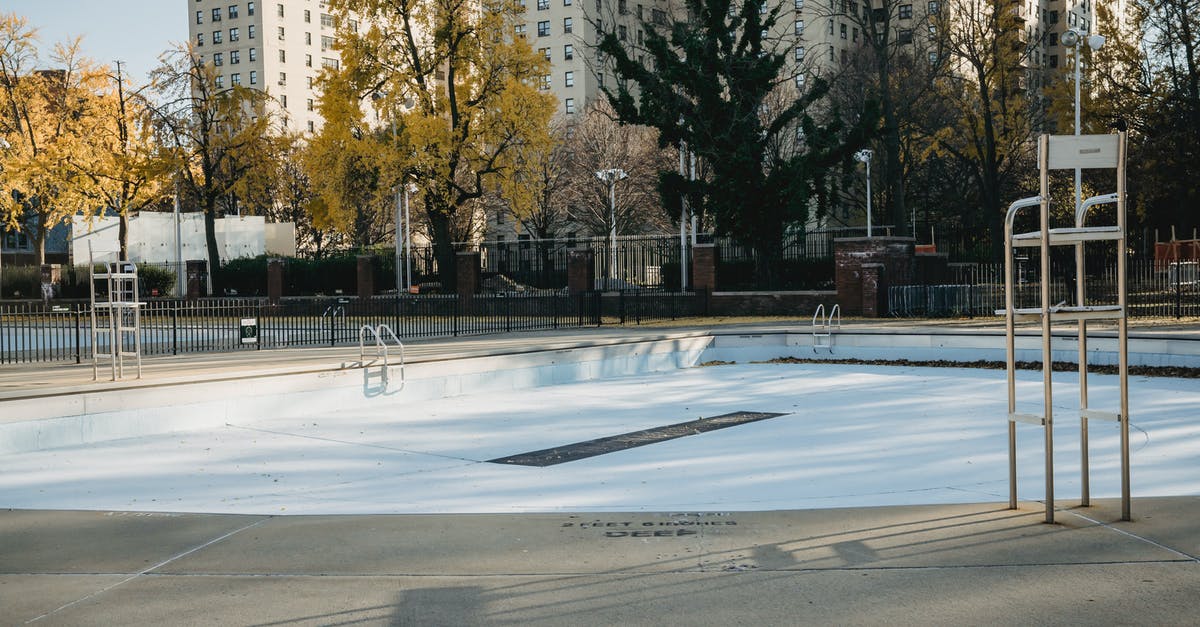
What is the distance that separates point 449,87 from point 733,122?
37.7ft

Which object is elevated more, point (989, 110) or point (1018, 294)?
point (989, 110)

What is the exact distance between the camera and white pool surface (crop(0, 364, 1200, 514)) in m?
8.66

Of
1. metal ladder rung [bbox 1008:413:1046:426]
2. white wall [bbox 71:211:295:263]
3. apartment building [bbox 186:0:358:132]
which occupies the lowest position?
metal ladder rung [bbox 1008:413:1046:426]

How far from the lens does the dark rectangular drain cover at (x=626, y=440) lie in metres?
10.8

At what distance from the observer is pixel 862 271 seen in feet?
101

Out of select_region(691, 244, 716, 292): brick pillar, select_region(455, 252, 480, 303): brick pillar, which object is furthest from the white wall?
select_region(691, 244, 716, 292): brick pillar

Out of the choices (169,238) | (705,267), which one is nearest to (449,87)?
(705,267)

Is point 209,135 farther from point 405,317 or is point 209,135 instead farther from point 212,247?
point 405,317

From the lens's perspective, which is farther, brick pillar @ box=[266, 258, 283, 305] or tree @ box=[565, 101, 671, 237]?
tree @ box=[565, 101, 671, 237]

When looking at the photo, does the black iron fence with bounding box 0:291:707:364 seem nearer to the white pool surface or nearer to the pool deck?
the white pool surface

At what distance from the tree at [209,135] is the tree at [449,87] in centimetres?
789

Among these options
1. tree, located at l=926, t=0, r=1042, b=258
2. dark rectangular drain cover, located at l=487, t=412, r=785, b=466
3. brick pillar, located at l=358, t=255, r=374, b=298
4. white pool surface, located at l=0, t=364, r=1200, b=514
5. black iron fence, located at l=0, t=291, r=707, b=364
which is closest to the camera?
white pool surface, located at l=0, t=364, r=1200, b=514

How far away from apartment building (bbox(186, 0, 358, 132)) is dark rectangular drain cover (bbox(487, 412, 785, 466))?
329ft

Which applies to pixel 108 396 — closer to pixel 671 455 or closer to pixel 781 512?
pixel 671 455
